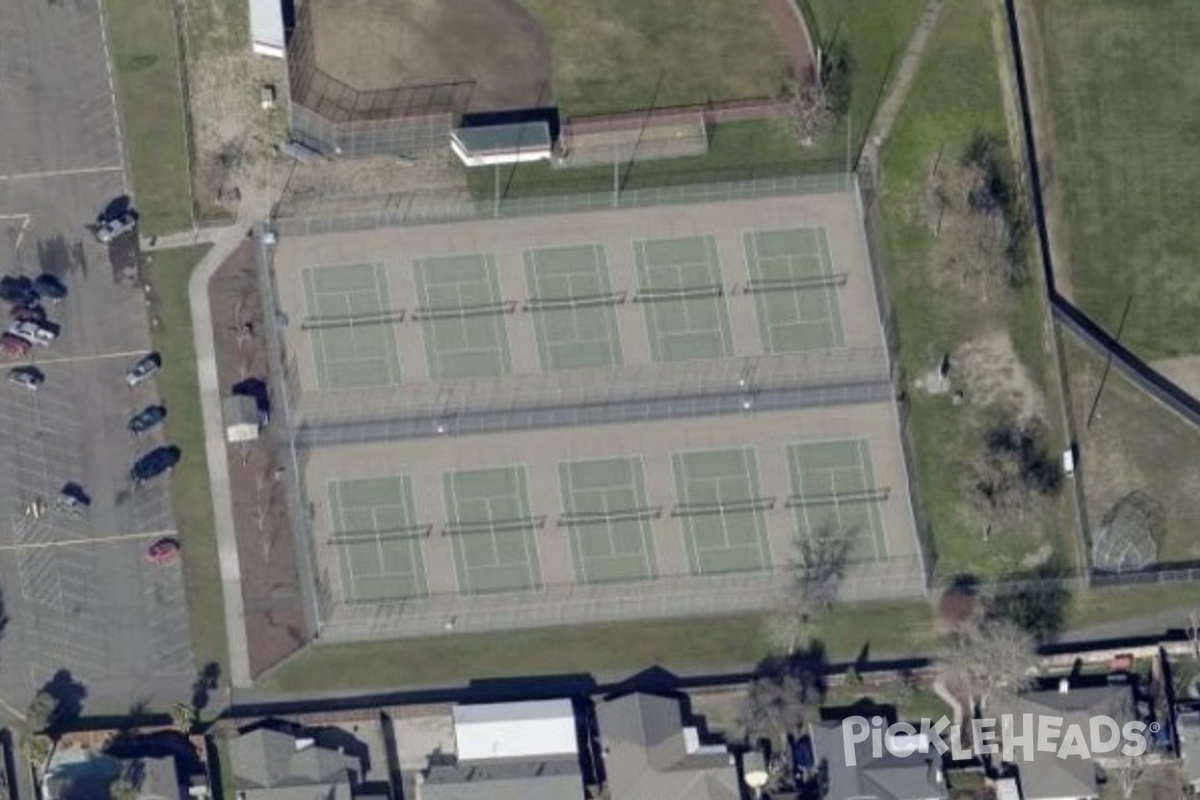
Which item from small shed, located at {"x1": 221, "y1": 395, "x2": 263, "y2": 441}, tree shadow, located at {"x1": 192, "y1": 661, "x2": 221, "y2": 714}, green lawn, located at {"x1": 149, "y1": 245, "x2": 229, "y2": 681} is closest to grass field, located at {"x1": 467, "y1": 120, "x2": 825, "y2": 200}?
small shed, located at {"x1": 221, "y1": 395, "x2": 263, "y2": 441}

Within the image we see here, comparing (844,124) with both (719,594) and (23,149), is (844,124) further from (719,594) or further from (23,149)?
(23,149)

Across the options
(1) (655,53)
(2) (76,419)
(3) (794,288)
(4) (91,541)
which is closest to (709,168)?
(1) (655,53)

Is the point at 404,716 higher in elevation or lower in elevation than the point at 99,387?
lower

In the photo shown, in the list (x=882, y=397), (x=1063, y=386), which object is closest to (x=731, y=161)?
(x=882, y=397)

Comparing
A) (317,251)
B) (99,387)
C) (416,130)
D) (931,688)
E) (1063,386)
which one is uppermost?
(416,130)

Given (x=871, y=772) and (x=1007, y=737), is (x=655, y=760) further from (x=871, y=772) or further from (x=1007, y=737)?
(x=1007, y=737)
